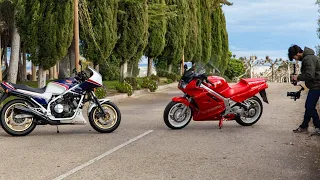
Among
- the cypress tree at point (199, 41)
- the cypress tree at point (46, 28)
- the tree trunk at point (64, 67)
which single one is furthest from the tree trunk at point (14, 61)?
the cypress tree at point (199, 41)

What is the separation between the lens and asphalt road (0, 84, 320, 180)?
5.89 meters

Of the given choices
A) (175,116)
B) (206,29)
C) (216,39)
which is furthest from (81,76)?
(216,39)

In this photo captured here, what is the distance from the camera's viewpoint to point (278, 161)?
21.7 ft

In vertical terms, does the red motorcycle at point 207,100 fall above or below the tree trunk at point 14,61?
below

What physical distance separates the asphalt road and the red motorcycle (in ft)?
0.94

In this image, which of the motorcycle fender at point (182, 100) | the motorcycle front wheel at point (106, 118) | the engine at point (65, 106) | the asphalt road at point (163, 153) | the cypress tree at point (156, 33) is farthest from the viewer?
the cypress tree at point (156, 33)

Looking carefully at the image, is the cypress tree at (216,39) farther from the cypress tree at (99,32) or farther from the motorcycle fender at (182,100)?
the motorcycle fender at (182,100)

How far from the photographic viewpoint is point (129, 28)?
23.7m

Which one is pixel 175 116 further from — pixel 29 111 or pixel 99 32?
pixel 99 32

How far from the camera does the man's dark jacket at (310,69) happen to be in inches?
334

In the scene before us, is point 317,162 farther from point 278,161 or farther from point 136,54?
point 136,54

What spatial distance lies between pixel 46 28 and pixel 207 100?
8.95 metres

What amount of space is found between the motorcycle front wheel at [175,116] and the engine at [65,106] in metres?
1.90

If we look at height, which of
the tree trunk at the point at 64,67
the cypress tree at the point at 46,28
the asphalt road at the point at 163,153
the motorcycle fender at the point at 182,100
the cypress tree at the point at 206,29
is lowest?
the asphalt road at the point at 163,153
